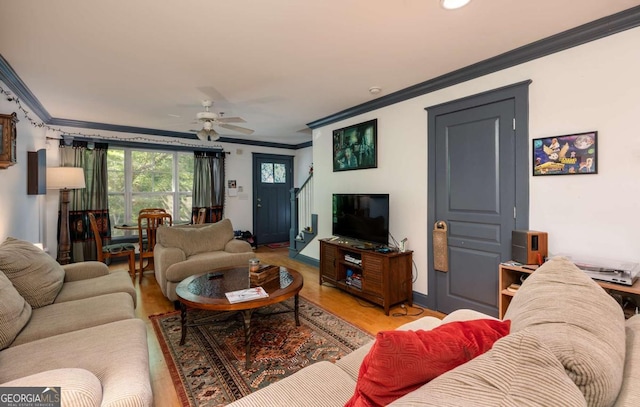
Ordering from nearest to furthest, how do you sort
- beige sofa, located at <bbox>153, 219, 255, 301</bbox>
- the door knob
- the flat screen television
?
the door knob < beige sofa, located at <bbox>153, 219, 255, 301</bbox> < the flat screen television

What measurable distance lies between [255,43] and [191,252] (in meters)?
2.53

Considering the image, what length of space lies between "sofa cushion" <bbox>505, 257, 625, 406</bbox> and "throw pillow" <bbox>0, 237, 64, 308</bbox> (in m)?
2.82

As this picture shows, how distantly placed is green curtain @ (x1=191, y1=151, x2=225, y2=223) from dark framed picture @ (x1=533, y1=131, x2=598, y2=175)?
17.2 feet

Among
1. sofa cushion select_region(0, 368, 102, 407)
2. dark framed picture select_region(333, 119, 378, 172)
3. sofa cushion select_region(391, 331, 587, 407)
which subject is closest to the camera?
sofa cushion select_region(391, 331, 587, 407)

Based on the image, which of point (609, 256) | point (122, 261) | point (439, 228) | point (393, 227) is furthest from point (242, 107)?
point (609, 256)

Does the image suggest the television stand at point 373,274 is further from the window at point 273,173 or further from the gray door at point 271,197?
the window at point 273,173

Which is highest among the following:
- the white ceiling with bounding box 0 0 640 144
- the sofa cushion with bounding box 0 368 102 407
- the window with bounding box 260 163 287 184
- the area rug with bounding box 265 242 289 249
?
the white ceiling with bounding box 0 0 640 144

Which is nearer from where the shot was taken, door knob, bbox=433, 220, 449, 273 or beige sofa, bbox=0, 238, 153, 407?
beige sofa, bbox=0, 238, 153, 407

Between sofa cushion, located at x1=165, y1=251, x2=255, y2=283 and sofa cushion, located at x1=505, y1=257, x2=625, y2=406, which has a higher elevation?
sofa cushion, located at x1=505, y1=257, x2=625, y2=406

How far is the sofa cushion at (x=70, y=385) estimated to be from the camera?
1027mm

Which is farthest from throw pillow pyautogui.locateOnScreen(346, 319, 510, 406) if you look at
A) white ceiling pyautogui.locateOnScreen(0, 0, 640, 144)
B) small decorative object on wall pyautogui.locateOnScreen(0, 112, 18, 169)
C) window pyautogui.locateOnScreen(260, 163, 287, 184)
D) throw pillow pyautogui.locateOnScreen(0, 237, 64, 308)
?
window pyautogui.locateOnScreen(260, 163, 287, 184)

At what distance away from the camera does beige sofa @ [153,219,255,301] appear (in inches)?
125

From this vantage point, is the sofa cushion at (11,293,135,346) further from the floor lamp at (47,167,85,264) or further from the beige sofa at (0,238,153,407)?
the floor lamp at (47,167,85,264)

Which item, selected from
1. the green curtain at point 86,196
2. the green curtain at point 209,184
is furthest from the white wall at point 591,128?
the green curtain at point 86,196
